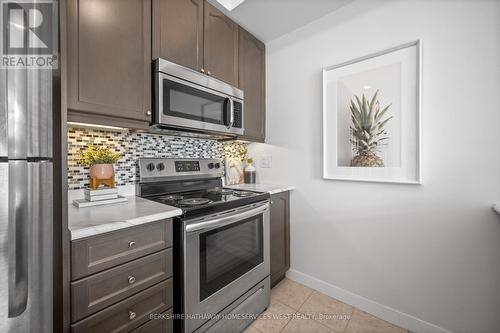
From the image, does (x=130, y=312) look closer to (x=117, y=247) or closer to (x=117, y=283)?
(x=117, y=283)

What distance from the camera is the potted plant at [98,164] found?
4.21 feet

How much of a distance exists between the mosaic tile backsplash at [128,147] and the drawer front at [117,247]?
0.65m

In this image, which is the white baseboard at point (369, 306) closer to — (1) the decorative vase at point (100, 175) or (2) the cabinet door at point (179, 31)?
(1) the decorative vase at point (100, 175)

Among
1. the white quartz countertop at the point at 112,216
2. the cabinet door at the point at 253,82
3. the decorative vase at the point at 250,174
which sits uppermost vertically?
the cabinet door at the point at 253,82

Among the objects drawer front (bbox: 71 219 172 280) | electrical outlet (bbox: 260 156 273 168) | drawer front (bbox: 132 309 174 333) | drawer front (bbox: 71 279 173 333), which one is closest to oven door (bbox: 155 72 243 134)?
electrical outlet (bbox: 260 156 273 168)

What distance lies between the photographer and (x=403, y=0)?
4.92 feet

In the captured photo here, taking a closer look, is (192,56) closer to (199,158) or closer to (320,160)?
(199,158)

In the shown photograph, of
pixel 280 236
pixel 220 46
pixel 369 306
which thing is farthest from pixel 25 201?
pixel 369 306

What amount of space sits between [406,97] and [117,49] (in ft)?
6.02

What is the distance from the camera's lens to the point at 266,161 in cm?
232

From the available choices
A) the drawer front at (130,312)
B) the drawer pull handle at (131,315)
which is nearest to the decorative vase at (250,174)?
the drawer front at (130,312)

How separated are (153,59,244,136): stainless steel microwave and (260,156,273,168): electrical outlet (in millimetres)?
509

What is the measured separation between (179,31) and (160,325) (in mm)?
1758

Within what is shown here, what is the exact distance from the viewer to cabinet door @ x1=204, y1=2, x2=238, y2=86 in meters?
1.67
